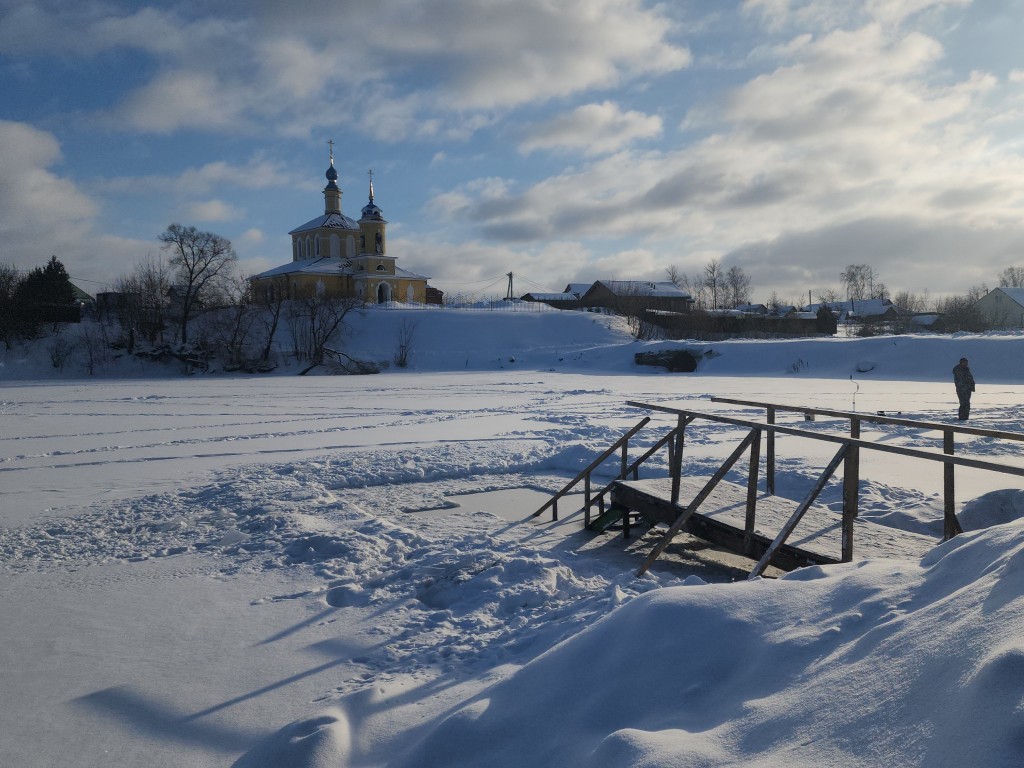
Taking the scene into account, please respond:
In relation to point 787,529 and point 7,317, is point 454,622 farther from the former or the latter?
point 7,317

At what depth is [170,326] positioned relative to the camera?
52094mm

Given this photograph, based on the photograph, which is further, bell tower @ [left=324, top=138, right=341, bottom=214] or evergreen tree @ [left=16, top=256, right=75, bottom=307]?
bell tower @ [left=324, top=138, right=341, bottom=214]

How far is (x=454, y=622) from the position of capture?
5625 mm

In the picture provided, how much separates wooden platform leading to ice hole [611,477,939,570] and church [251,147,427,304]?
5464cm

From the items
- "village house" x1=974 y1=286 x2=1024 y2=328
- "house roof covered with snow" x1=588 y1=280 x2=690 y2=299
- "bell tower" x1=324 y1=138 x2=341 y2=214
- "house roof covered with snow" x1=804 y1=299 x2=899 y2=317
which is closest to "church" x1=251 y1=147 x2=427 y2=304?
"bell tower" x1=324 y1=138 x2=341 y2=214

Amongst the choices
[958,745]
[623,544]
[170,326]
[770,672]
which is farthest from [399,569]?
[170,326]

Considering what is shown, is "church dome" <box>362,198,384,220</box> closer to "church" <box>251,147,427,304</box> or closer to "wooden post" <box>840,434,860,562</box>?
"church" <box>251,147,427,304</box>

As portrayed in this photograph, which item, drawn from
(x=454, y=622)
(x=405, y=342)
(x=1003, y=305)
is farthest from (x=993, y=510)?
(x=1003, y=305)

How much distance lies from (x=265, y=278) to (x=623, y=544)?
205 ft

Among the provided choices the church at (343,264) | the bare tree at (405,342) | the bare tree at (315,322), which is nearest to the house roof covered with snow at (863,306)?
the church at (343,264)

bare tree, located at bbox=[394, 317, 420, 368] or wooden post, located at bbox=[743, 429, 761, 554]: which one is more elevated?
bare tree, located at bbox=[394, 317, 420, 368]

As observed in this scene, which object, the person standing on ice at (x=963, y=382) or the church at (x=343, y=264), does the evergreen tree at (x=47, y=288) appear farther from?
the person standing on ice at (x=963, y=382)

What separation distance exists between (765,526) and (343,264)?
6347 centimetres

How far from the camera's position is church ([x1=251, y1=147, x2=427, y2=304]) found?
64625 millimetres
